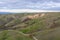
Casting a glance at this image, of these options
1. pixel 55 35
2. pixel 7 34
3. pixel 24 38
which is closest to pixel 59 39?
pixel 55 35

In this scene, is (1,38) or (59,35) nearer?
(1,38)

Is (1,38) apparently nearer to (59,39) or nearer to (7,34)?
(7,34)

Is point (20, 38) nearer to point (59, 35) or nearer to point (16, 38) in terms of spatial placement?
point (16, 38)

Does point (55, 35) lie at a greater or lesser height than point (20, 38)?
lesser

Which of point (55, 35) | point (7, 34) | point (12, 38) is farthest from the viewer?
point (55, 35)

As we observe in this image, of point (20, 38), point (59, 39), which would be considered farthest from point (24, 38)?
point (59, 39)

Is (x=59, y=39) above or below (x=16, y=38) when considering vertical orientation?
below

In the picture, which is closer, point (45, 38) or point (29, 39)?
point (29, 39)

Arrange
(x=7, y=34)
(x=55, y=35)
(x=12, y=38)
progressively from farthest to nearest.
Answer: (x=55, y=35), (x=7, y=34), (x=12, y=38)
